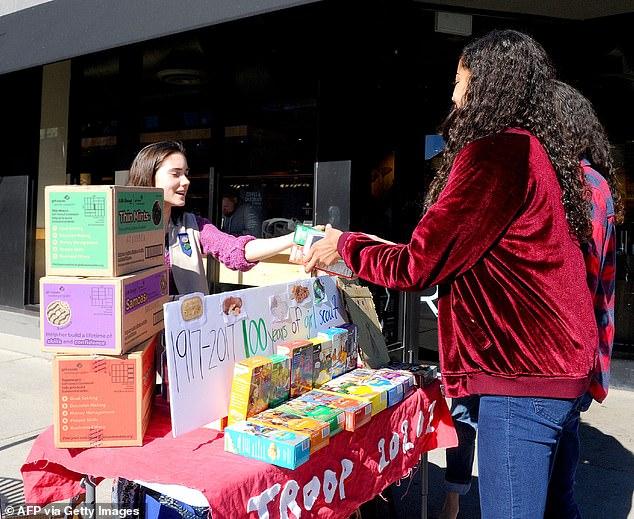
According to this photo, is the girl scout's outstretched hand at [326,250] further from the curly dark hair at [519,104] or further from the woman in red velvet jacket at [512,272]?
the curly dark hair at [519,104]

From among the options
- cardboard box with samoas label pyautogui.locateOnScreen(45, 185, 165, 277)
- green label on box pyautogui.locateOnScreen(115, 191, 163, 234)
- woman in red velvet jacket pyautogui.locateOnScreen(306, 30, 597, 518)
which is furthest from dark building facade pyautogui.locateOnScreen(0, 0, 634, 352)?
cardboard box with samoas label pyautogui.locateOnScreen(45, 185, 165, 277)

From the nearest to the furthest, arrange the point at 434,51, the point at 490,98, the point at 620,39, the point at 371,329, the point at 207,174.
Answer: the point at 490,98
the point at 371,329
the point at 620,39
the point at 434,51
the point at 207,174

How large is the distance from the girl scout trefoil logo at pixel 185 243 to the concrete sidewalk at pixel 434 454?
156 centimetres

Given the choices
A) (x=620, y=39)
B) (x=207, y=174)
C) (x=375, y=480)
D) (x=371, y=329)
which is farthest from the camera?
(x=207, y=174)

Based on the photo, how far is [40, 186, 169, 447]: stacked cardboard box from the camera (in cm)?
197

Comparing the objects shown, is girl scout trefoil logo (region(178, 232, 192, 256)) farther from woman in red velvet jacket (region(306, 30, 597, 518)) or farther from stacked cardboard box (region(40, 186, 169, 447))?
woman in red velvet jacket (region(306, 30, 597, 518))

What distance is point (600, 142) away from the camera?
2.52 metres

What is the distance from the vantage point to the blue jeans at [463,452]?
319 centimetres

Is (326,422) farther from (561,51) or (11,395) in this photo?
(561,51)

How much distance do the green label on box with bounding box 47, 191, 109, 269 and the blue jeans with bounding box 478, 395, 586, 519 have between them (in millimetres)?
1400

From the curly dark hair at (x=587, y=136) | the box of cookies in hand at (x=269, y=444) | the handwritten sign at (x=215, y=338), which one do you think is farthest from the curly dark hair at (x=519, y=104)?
the box of cookies in hand at (x=269, y=444)

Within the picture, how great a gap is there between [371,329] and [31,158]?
690 cm

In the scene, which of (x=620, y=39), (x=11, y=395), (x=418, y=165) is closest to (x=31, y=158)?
(x=11, y=395)

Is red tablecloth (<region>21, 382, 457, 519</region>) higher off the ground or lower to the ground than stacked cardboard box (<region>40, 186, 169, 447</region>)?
lower
